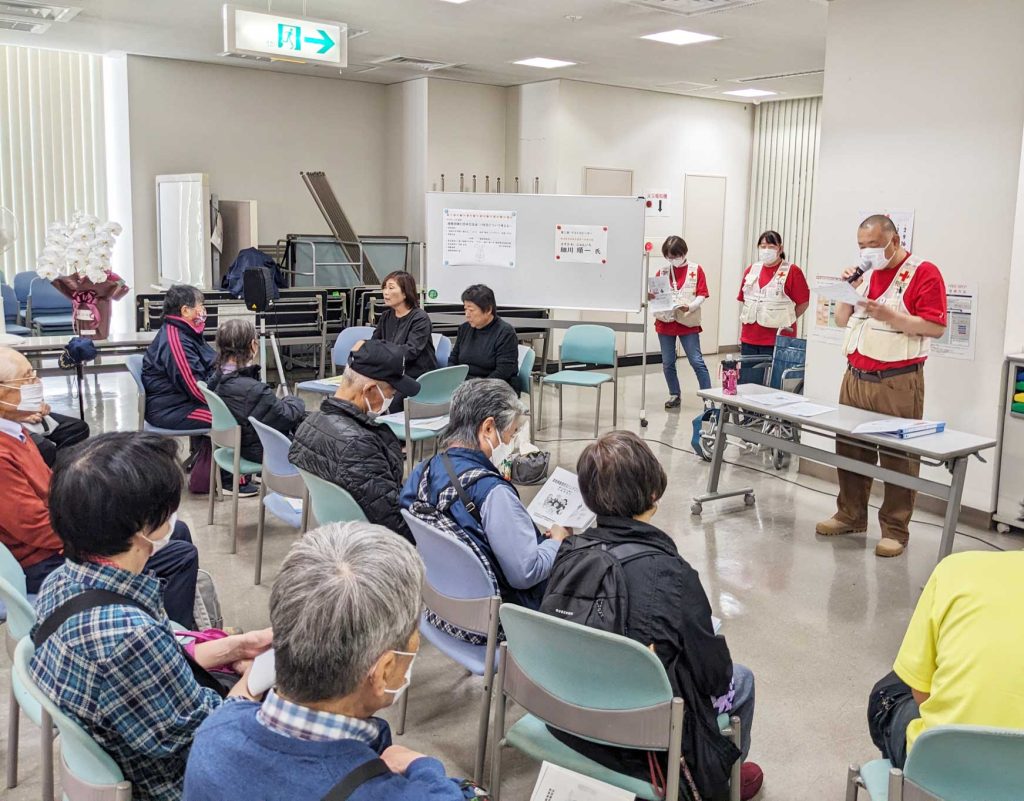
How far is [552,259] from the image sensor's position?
24.2 feet

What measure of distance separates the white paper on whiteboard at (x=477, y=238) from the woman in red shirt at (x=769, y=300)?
192cm

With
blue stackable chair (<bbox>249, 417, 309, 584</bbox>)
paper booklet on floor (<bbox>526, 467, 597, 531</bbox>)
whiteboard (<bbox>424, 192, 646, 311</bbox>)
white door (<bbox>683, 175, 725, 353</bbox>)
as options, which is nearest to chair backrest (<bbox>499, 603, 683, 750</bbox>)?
paper booklet on floor (<bbox>526, 467, 597, 531</bbox>)

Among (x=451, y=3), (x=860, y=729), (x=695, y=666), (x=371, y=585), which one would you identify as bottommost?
(x=860, y=729)

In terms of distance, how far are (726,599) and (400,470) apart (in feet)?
5.32

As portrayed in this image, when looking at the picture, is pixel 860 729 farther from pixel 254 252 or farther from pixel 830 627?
pixel 254 252

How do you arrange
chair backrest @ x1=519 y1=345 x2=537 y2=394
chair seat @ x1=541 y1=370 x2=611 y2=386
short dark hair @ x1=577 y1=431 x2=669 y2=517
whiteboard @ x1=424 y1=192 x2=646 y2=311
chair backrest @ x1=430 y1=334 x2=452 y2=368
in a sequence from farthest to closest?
1. whiteboard @ x1=424 y1=192 x2=646 y2=311
2. chair seat @ x1=541 y1=370 x2=611 y2=386
3. chair backrest @ x1=430 y1=334 x2=452 y2=368
4. chair backrest @ x1=519 y1=345 x2=537 y2=394
5. short dark hair @ x1=577 y1=431 x2=669 y2=517

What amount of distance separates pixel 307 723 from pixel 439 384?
13.3 ft

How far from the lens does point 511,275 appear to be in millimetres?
7504

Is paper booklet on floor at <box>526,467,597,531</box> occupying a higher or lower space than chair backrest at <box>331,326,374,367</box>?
lower

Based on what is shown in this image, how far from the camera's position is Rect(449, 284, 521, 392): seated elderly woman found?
5801 millimetres

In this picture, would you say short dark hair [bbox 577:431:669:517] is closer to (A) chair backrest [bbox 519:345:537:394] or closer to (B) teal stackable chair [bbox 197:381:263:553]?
(B) teal stackable chair [bbox 197:381:263:553]

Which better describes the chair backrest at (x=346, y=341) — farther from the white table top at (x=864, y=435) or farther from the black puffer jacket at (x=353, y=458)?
the black puffer jacket at (x=353, y=458)

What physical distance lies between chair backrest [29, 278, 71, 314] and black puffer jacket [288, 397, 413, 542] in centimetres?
616

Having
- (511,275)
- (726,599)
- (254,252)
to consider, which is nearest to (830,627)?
(726,599)
